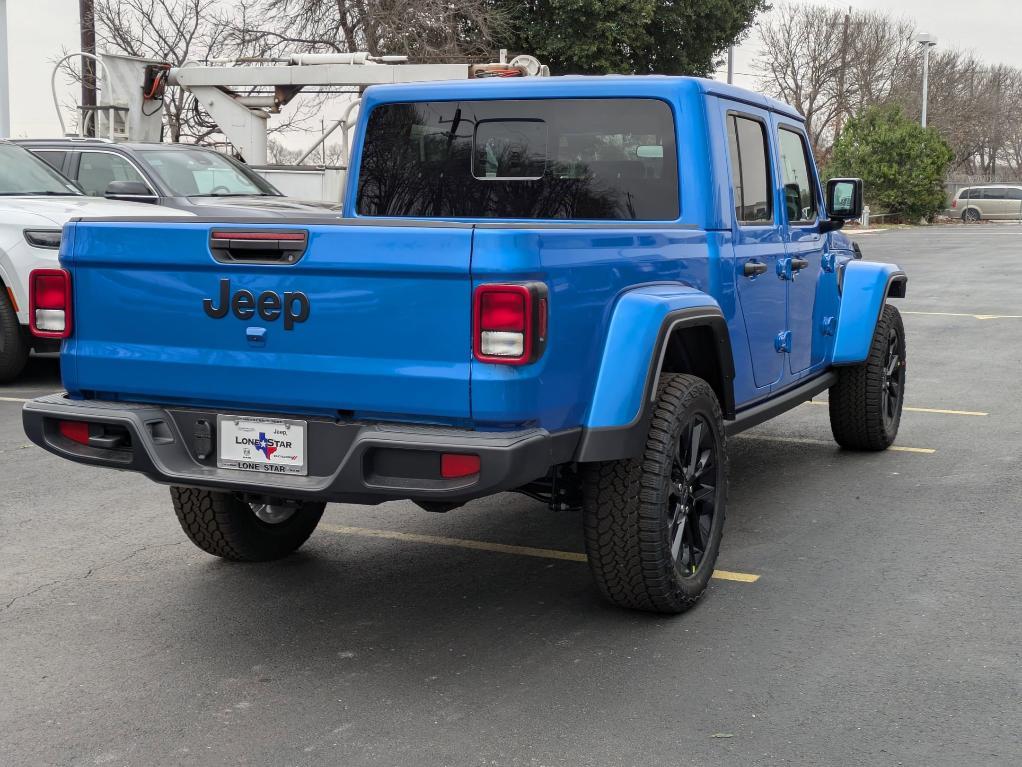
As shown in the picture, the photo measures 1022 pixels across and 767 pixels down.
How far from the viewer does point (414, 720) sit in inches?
150

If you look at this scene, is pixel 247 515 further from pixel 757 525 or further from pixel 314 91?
pixel 314 91

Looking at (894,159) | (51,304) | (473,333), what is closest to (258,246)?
(473,333)

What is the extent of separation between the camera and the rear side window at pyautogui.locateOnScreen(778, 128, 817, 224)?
20.9 ft

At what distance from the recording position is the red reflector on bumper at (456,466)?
12.9 ft

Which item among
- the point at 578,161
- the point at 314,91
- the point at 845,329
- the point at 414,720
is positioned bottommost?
the point at 414,720

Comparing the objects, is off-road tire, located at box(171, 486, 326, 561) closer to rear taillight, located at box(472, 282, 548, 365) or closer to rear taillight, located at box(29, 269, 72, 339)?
rear taillight, located at box(29, 269, 72, 339)

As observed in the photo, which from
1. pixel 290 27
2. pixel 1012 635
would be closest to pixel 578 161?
pixel 1012 635

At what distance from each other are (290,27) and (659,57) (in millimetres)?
10300

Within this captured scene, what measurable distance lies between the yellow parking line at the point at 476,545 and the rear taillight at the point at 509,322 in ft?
6.01

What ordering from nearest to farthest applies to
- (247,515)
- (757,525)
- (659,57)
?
(247,515)
(757,525)
(659,57)

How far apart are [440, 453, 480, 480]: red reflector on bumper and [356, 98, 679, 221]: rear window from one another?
1807 mm

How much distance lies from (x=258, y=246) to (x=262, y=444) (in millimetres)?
653

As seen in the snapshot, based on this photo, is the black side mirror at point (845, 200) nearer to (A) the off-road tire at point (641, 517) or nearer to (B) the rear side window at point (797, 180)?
(B) the rear side window at point (797, 180)

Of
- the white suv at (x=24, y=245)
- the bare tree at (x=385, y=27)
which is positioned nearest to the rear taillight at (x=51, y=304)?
the white suv at (x=24, y=245)
